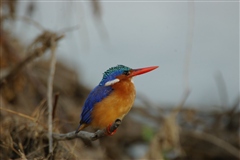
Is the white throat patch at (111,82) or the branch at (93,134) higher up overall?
the white throat patch at (111,82)

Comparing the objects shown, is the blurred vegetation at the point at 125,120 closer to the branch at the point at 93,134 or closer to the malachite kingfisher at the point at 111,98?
the branch at the point at 93,134

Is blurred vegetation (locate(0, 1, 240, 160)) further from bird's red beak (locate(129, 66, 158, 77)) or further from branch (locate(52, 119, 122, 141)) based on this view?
bird's red beak (locate(129, 66, 158, 77))

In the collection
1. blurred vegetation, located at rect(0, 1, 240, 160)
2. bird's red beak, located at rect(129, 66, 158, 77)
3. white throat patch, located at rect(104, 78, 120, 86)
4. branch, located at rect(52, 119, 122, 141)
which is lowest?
blurred vegetation, located at rect(0, 1, 240, 160)

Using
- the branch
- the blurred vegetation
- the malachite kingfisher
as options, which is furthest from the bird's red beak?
the blurred vegetation

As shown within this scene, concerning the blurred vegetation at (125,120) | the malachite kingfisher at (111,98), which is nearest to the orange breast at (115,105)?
the malachite kingfisher at (111,98)

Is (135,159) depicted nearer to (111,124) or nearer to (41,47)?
(41,47)

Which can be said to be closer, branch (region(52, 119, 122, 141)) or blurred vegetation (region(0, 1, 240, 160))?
branch (region(52, 119, 122, 141))
